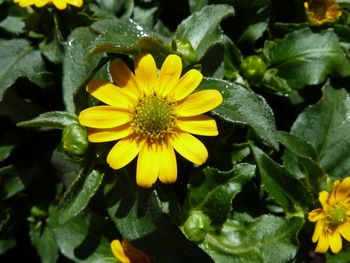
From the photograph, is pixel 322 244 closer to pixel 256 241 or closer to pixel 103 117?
pixel 256 241

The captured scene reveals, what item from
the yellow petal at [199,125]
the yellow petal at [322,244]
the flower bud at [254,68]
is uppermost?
the yellow petal at [199,125]

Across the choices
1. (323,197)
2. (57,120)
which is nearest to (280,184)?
(323,197)

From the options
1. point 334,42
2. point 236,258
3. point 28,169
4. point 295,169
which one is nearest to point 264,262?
point 236,258

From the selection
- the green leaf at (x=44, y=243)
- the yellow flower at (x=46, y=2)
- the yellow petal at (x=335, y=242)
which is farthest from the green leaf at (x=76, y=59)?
the yellow petal at (x=335, y=242)

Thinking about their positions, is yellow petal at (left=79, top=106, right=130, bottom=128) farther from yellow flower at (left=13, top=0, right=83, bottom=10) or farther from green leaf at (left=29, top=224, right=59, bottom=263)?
green leaf at (left=29, top=224, right=59, bottom=263)

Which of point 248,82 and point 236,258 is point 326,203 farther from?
point 248,82

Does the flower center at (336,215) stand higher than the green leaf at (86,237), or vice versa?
the flower center at (336,215)

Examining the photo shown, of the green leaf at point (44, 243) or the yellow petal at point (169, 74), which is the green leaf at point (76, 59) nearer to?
the yellow petal at point (169, 74)
